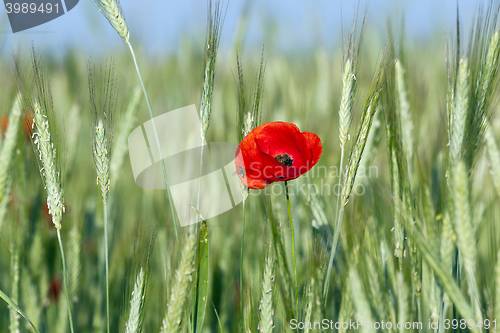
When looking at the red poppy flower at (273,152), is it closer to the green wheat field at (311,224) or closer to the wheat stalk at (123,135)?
the green wheat field at (311,224)

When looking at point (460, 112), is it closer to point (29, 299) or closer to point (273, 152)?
point (273, 152)

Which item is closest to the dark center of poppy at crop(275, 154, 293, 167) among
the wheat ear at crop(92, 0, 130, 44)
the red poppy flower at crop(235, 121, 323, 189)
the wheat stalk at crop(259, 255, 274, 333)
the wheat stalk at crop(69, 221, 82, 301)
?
the red poppy flower at crop(235, 121, 323, 189)

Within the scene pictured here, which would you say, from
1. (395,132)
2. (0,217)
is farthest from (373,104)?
(0,217)

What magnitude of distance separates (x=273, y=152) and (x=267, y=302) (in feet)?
0.74

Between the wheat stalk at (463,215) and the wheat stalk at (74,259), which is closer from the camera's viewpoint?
the wheat stalk at (463,215)

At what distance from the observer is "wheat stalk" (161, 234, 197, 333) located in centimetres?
40

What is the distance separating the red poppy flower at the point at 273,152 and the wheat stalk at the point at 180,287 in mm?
124

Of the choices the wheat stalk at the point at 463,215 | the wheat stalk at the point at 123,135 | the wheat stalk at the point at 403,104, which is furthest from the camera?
the wheat stalk at the point at 123,135

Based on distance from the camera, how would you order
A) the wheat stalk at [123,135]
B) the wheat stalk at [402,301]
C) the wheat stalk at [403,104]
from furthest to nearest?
the wheat stalk at [123,135], the wheat stalk at [403,104], the wheat stalk at [402,301]

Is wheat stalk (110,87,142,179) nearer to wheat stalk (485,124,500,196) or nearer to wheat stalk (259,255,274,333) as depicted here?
wheat stalk (259,255,274,333)

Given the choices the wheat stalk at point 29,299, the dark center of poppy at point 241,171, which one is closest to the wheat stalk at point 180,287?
the dark center of poppy at point 241,171

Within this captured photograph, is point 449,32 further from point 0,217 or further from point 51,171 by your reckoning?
point 0,217

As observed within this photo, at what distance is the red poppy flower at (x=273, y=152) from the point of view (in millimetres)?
484

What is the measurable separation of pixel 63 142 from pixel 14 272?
0.24 meters
